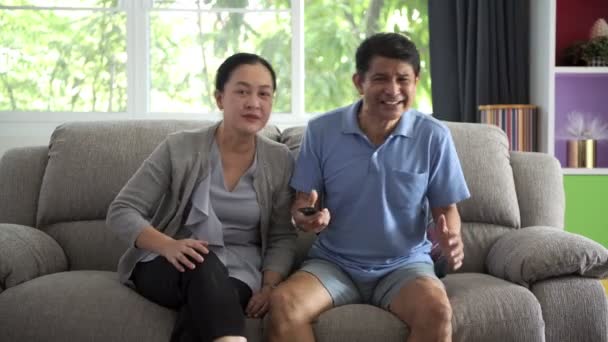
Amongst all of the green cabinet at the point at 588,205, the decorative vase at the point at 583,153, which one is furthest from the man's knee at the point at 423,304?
the decorative vase at the point at 583,153

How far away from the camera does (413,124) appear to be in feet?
7.05

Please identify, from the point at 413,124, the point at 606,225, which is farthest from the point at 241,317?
the point at 606,225

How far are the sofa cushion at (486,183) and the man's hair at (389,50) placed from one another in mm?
497

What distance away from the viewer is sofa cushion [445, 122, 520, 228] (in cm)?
240

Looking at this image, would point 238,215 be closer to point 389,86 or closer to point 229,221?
point 229,221

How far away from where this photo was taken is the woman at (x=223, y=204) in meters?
1.96

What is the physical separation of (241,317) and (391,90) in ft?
2.38

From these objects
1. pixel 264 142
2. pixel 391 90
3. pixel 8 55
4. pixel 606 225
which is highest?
pixel 8 55

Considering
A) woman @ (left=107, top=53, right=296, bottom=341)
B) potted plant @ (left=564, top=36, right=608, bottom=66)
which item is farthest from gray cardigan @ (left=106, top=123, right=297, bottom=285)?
potted plant @ (left=564, top=36, right=608, bottom=66)

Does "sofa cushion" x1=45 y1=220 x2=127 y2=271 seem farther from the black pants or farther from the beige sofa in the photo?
the black pants

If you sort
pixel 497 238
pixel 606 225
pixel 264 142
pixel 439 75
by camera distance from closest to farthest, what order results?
pixel 264 142
pixel 497 238
pixel 606 225
pixel 439 75

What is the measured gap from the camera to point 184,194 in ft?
6.88

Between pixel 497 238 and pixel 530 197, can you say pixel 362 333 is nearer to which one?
pixel 497 238

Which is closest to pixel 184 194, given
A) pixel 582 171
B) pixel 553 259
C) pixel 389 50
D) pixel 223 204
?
pixel 223 204
